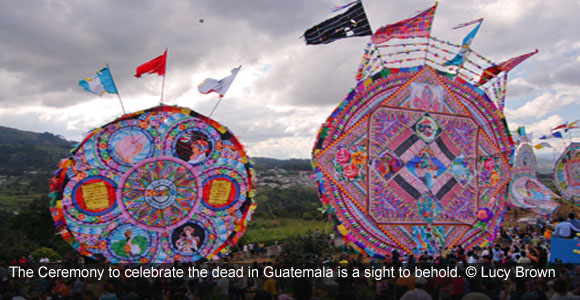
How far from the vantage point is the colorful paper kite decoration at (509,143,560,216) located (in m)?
29.8

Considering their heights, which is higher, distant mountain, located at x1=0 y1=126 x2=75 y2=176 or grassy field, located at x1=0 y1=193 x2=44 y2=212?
distant mountain, located at x1=0 y1=126 x2=75 y2=176

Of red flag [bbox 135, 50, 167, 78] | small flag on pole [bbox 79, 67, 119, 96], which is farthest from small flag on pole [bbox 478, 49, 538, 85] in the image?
small flag on pole [bbox 79, 67, 119, 96]

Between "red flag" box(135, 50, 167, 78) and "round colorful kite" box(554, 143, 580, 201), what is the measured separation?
1227 inches

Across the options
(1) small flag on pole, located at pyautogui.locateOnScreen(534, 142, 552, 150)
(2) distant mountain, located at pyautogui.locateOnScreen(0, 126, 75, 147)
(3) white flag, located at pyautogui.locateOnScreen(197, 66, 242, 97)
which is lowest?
(1) small flag on pole, located at pyautogui.locateOnScreen(534, 142, 552, 150)

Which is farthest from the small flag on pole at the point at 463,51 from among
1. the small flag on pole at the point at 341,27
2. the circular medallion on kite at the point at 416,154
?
the small flag on pole at the point at 341,27

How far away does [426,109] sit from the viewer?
12.7 meters

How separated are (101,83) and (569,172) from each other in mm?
33132

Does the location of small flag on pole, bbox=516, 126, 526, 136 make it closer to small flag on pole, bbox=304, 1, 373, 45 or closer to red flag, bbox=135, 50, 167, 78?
small flag on pole, bbox=304, 1, 373, 45

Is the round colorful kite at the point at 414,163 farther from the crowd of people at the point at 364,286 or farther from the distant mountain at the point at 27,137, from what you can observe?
the distant mountain at the point at 27,137

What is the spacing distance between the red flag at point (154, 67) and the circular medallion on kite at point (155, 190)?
113 centimetres

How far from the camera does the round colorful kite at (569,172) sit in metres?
29.9

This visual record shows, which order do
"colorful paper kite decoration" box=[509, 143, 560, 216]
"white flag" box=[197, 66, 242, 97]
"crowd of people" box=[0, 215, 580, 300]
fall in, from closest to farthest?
"crowd of people" box=[0, 215, 580, 300] < "white flag" box=[197, 66, 242, 97] < "colorful paper kite decoration" box=[509, 143, 560, 216]

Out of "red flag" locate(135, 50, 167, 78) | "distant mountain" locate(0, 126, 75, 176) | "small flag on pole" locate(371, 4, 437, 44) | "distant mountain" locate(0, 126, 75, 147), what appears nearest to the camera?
"red flag" locate(135, 50, 167, 78)

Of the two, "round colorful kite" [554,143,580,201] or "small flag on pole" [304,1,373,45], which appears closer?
"small flag on pole" [304,1,373,45]
